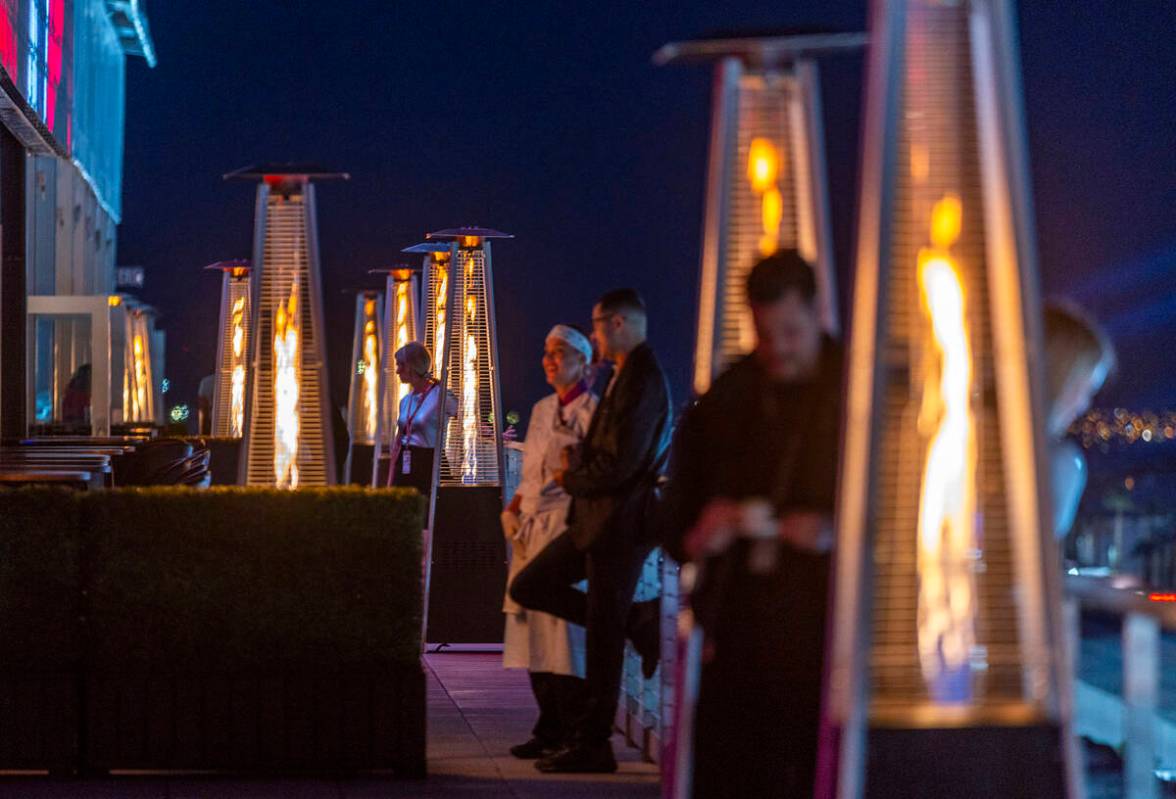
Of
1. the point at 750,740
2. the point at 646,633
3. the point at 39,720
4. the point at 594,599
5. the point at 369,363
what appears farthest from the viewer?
the point at 369,363

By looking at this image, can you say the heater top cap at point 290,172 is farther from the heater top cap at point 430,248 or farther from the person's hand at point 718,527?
the heater top cap at point 430,248

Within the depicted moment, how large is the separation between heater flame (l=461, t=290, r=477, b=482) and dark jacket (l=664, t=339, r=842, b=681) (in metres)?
7.89

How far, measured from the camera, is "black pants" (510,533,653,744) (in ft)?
23.1

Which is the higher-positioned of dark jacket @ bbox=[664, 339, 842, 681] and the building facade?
the building facade

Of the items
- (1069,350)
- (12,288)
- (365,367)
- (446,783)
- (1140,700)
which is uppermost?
(12,288)

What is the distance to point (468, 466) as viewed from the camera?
11.7 m

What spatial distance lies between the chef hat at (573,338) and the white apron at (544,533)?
0.62 feet

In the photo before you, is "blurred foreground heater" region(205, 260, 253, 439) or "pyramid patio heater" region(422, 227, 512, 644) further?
"blurred foreground heater" region(205, 260, 253, 439)

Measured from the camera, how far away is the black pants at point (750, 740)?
3.78m

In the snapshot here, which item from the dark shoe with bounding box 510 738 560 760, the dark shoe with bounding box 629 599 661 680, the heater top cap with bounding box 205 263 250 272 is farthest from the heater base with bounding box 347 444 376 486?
the dark shoe with bounding box 629 599 661 680

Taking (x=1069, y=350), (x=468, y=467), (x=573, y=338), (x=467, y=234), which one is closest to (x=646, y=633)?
(x=573, y=338)

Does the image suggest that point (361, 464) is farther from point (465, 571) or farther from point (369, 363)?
point (465, 571)

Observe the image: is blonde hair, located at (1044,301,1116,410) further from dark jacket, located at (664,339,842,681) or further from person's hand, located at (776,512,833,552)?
person's hand, located at (776,512,833,552)

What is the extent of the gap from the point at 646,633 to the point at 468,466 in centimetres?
450
